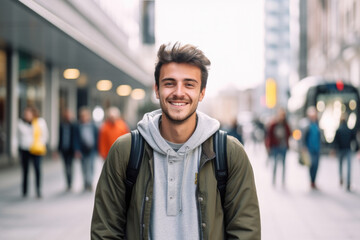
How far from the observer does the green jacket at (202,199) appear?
224 cm

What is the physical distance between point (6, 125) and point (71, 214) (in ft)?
30.8

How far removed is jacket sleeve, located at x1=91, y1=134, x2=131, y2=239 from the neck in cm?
20

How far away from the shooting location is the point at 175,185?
2.28 metres

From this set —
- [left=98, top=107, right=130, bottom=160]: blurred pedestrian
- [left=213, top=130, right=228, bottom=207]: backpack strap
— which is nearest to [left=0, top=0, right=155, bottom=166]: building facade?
[left=98, top=107, right=130, bottom=160]: blurred pedestrian

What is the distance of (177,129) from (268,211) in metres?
6.14

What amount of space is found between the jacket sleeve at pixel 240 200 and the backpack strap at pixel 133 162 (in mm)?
442

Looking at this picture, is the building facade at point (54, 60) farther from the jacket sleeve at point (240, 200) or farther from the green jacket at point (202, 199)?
the jacket sleeve at point (240, 200)

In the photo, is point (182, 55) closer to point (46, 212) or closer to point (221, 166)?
point (221, 166)

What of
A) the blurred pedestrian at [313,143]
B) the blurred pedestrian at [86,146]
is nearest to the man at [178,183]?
the blurred pedestrian at [86,146]

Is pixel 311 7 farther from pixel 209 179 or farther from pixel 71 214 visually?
pixel 209 179

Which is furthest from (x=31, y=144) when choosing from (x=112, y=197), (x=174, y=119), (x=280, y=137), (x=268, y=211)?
(x=174, y=119)

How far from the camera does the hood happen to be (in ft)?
7.57

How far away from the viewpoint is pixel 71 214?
25.6 ft

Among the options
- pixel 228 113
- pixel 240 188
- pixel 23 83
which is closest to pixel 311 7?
pixel 23 83
